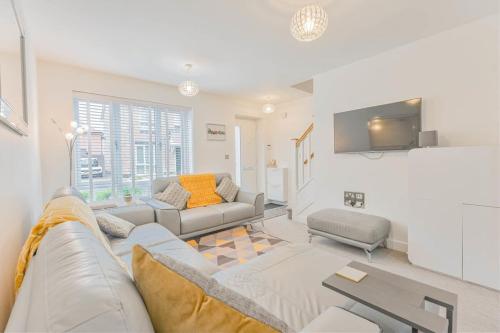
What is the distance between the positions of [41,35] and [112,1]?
1.16 m

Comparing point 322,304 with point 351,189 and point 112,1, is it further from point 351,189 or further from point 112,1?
point 112,1

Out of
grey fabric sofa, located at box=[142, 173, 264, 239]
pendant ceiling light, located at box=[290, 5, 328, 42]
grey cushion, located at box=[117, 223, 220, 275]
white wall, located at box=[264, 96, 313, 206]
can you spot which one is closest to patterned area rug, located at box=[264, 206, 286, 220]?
white wall, located at box=[264, 96, 313, 206]

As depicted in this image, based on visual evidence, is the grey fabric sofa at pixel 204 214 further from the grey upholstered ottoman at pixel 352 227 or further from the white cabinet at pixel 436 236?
the white cabinet at pixel 436 236

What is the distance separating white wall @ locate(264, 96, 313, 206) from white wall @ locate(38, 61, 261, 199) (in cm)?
154

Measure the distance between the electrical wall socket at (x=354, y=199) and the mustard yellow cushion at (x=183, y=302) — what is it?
2.96 meters

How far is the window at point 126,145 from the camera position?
3.37 meters

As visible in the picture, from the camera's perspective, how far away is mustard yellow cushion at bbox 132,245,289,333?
0.58 m

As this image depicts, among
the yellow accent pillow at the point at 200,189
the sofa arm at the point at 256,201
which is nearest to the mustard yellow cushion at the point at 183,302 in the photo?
the yellow accent pillow at the point at 200,189

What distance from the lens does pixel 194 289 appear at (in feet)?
2.14

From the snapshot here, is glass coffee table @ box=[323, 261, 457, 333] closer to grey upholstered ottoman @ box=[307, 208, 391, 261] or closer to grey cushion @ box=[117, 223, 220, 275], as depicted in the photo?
grey cushion @ box=[117, 223, 220, 275]

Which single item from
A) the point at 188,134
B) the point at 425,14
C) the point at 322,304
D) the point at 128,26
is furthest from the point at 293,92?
the point at 322,304

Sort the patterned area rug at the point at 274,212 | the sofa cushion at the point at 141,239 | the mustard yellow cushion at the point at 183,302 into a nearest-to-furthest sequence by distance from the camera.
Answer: the mustard yellow cushion at the point at 183,302 < the sofa cushion at the point at 141,239 < the patterned area rug at the point at 274,212

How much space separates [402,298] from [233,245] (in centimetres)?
218

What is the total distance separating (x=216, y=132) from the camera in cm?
471
